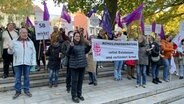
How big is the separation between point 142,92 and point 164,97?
27.5 inches

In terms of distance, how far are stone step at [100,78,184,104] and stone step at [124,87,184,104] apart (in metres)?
0.13

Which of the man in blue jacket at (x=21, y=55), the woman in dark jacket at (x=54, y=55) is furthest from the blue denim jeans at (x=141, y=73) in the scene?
the man in blue jacket at (x=21, y=55)

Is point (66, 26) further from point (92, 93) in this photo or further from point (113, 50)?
point (92, 93)

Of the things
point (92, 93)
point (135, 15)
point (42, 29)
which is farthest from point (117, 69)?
point (42, 29)

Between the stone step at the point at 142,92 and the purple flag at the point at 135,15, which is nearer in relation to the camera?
the stone step at the point at 142,92

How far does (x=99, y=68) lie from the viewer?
47.0ft

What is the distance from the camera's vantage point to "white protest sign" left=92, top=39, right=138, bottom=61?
1079 cm

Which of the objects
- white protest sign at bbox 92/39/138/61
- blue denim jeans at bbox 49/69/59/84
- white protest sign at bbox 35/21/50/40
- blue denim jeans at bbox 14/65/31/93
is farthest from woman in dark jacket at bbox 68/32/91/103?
Answer: white protest sign at bbox 35/21/50/40

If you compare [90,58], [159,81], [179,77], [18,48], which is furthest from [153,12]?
[18,48]

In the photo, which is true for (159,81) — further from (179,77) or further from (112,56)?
(112,56)

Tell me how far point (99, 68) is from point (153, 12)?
34.8ft

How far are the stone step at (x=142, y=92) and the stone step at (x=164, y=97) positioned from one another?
13 centimetres

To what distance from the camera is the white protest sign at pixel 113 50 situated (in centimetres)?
1079

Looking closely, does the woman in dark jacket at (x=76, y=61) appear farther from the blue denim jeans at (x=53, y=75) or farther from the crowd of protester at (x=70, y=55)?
the blue denim jeans at (x=53, y=75)
